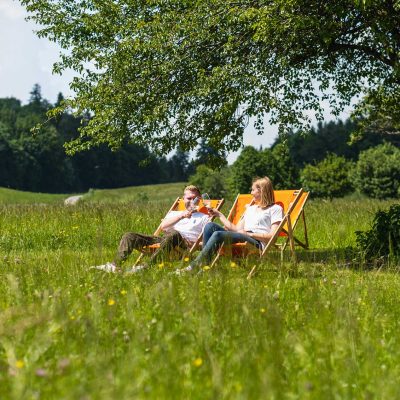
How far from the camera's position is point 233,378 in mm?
3451

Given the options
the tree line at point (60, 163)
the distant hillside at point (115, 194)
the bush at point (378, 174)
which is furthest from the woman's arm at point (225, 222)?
the tree line at point (60, 163)

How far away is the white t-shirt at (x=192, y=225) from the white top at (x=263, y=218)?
528mm

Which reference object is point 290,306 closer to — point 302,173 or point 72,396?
point 72,396

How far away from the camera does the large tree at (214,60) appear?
1012 cm

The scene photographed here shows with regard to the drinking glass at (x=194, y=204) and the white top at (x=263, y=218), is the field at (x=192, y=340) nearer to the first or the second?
the white top at (x=263, y=218)

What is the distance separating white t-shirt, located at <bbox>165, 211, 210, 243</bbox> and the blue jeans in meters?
0.54

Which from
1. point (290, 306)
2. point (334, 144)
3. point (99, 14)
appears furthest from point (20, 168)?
point (290, 306)

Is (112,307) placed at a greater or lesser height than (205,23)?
lesser

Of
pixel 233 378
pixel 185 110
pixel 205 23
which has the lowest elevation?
pixel 233 378

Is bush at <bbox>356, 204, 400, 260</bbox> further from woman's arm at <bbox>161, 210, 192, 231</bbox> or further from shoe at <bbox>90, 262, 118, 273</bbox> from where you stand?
shoe at <bbox>90, 262, 118, 273</bbox>

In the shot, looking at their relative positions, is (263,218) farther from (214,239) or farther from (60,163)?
(60,163)

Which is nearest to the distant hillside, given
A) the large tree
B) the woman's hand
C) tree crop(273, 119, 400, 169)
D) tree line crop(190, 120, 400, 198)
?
tree line crop(190, 120, 400, 198)

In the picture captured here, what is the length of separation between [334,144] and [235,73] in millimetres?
90199

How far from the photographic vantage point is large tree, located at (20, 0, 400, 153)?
10125 millimetres
